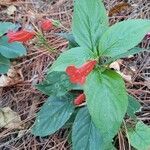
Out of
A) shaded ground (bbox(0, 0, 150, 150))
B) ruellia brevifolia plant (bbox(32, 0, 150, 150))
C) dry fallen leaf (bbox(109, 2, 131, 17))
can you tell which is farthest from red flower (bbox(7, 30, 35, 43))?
dry fallen leaf (bbox(109, 2, 131, 17))

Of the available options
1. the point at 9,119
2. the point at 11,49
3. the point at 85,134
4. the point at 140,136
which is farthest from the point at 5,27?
the point at 140,136

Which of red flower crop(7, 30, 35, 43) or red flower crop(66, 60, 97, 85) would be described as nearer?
red flower crop(66, 60, 97, 85)

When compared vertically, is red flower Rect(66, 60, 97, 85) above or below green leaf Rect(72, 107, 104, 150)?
above

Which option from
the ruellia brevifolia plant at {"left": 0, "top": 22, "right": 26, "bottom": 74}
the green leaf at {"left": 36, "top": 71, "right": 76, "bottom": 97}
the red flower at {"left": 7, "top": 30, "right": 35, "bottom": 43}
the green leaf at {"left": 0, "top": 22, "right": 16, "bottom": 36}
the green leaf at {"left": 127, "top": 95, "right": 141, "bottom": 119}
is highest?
the red flower at {"left": 7, "top": 30, "right": 35, "bottom": 43}

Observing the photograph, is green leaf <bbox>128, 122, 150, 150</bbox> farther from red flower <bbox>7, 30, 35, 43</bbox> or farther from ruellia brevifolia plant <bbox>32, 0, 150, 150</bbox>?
red flower <bbox>7, 30, 35, 43</bbox>

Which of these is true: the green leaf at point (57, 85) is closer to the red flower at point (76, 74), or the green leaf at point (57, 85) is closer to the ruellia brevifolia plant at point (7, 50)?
the red flower at point (76, 74)

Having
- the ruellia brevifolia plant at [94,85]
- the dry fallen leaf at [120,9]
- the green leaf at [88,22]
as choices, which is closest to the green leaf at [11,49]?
the ruellia brevifolia plant at [94,85]

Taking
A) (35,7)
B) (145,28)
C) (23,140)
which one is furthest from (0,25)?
(145,28)
